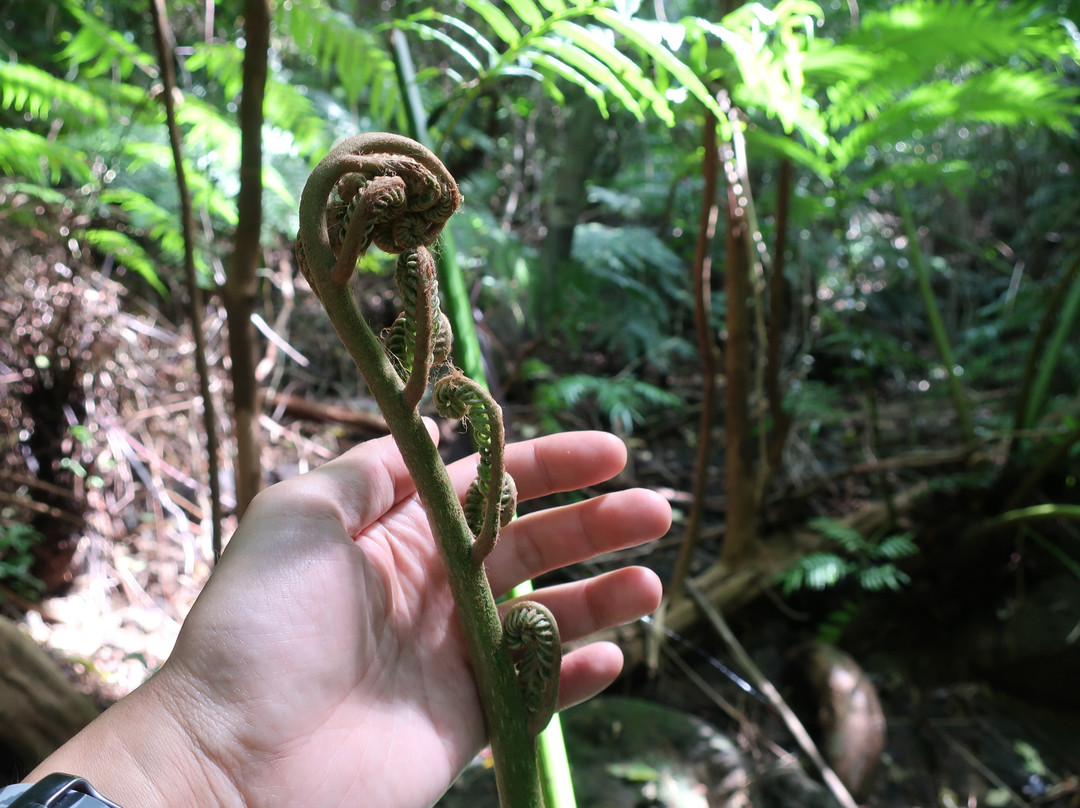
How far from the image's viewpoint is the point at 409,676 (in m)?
1.01

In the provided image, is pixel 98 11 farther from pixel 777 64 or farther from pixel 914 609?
pixel 914 609

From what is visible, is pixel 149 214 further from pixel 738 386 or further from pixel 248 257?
pixel 738 386

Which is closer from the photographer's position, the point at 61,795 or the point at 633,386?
the point at 61,795

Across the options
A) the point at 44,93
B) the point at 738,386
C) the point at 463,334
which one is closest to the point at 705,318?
the point at 738,386

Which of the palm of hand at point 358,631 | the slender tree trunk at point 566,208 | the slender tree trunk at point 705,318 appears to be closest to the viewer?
the palm of hand at point 358,631

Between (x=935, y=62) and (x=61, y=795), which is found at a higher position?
(x=935, y=62)

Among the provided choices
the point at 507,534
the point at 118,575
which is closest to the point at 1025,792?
the point at 507,534

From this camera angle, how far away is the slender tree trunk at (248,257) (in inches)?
50.8

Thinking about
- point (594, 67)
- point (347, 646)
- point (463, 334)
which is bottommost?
point (347, 646)

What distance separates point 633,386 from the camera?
9.89ft

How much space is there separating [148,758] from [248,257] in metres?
0.96

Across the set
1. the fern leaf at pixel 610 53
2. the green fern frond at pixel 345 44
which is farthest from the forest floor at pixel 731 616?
the fern leaf at pixel 610 53

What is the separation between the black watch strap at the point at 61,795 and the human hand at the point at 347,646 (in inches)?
2.5

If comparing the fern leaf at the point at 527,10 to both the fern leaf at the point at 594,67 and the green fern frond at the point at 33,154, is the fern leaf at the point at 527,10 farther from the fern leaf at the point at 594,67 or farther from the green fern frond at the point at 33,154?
the green fern frond at the point at 33,154
